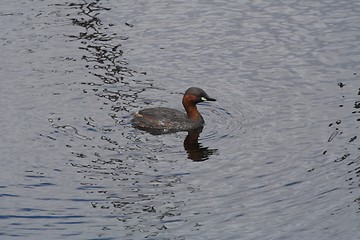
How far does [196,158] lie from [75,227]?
3274mm

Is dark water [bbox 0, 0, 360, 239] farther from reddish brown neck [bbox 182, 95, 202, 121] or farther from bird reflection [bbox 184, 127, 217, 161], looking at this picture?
reddish brown neck [bbox 182, 95, 202, 121]

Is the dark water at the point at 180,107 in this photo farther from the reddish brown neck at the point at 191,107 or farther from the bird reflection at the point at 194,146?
the reddish brown neck at the point at 191,107

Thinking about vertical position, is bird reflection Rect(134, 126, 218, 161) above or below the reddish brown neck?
below

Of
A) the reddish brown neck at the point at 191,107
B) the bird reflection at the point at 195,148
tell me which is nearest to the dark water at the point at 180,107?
the bird reflection at the point at 195,148

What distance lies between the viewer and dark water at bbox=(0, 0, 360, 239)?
1302 cm

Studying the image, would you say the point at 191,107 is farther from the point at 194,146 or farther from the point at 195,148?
the point at 195,148

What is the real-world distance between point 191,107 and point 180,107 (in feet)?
2.75

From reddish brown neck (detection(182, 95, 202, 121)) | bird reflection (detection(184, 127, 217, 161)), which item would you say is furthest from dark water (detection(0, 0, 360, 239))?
reddish brown neck (detection(182, 95, 202, 121))

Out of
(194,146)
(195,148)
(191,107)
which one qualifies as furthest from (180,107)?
(195,148)

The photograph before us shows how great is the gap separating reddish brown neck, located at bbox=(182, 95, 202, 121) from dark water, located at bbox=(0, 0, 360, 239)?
0.28 meters

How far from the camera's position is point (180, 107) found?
18.2 metres

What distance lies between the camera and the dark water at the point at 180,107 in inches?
513

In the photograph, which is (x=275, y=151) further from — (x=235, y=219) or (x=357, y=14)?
(x=357, y=14)

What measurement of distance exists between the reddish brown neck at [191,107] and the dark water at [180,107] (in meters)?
0.28
